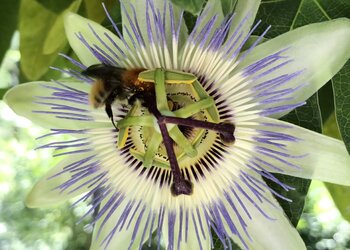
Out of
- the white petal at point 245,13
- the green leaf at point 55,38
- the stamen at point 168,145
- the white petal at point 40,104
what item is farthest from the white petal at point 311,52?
the green leaf at point 55,38

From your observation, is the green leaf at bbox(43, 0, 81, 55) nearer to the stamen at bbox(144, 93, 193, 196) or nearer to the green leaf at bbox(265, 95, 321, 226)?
the stamen at bbox(144, 93, 193, 196)

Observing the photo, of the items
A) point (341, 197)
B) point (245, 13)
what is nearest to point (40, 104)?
point (245, 13)

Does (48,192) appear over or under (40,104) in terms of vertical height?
under

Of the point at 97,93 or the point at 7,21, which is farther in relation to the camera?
the point at 7,21

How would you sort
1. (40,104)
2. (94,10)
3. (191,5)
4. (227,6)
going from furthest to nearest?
(94,10) → (40,104) → (227,6) → (191,5)

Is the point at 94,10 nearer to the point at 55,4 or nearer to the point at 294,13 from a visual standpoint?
the point at 55,4

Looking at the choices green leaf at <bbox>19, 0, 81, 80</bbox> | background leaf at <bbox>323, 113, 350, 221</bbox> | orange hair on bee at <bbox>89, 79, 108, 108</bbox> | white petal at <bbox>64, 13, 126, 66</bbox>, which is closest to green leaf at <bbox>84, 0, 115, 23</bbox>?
green leaf at <bbox>19, 0, 81, 80</bbox>
